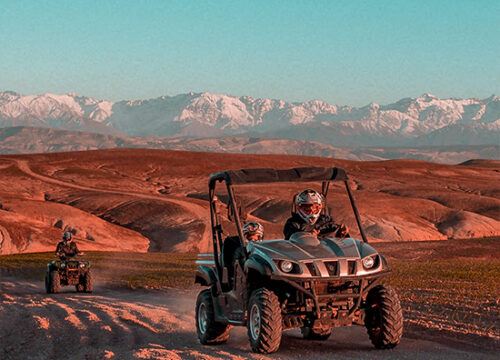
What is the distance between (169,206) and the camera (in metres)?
87.9

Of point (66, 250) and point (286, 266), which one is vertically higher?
point (286, 266)

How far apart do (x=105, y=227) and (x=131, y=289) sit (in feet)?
167

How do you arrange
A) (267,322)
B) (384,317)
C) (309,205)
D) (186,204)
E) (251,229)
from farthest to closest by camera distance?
1. (186,204)
2. (251,229)
3. (309,205)
4. (384,317)
5. (267,322)

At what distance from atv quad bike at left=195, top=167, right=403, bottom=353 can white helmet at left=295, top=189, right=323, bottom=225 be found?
28 cm

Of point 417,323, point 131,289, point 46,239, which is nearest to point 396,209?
point 46,239

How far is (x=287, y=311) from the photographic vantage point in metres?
11.5

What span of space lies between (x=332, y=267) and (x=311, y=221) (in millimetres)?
1481

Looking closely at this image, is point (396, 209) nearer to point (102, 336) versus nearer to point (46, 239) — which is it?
point (46, 239)

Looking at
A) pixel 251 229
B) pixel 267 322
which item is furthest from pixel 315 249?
pixel 251 229

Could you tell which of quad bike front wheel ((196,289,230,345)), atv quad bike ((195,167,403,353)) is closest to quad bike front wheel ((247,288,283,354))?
atv quad bike ((195,167,403,353))

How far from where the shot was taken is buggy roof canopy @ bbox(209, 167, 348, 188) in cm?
1216

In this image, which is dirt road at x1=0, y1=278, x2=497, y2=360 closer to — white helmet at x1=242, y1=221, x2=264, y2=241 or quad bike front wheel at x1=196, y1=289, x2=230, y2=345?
quad bike front wheel at x1=196, y1=289, x2=230, y2=345

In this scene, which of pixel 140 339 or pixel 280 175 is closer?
pixel 280 175

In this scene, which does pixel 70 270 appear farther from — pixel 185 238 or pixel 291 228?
pixel 185 238
